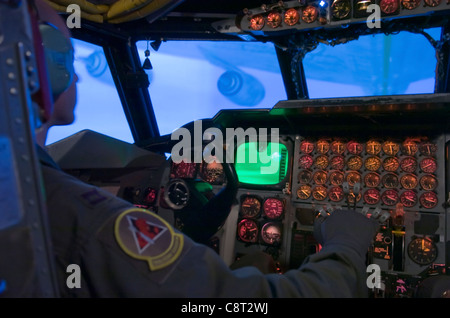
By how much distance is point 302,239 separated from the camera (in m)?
2.70

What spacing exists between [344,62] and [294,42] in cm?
99

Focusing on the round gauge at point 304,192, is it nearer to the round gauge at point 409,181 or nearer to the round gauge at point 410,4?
the round gauge at point 409,181

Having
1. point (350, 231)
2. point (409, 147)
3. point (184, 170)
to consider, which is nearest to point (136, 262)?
point (350, 231)

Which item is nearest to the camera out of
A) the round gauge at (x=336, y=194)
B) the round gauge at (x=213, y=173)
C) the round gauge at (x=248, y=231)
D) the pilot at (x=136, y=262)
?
the pilot at (x=136, y=262)

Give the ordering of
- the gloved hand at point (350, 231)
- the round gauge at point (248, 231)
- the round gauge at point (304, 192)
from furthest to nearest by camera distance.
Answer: the round gauge at point (248, 231)
the round gauge at point (304, 192)
the gloved hand at point (350, 231)

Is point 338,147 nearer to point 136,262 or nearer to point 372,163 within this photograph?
point 372,163

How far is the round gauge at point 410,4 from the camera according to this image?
2493 mm

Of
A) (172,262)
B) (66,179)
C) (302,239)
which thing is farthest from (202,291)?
(302,239)

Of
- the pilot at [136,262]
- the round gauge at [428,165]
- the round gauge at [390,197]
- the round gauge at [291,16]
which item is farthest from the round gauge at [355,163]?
the pilot at [136,262]

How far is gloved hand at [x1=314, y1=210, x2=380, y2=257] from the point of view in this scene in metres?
1.01

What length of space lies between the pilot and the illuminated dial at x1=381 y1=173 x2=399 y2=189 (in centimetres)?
191

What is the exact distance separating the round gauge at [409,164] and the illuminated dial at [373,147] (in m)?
0.19

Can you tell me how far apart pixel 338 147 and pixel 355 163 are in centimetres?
18

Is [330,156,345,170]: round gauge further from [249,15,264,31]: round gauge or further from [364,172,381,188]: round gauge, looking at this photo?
[249,15,264,31]: round gauge
